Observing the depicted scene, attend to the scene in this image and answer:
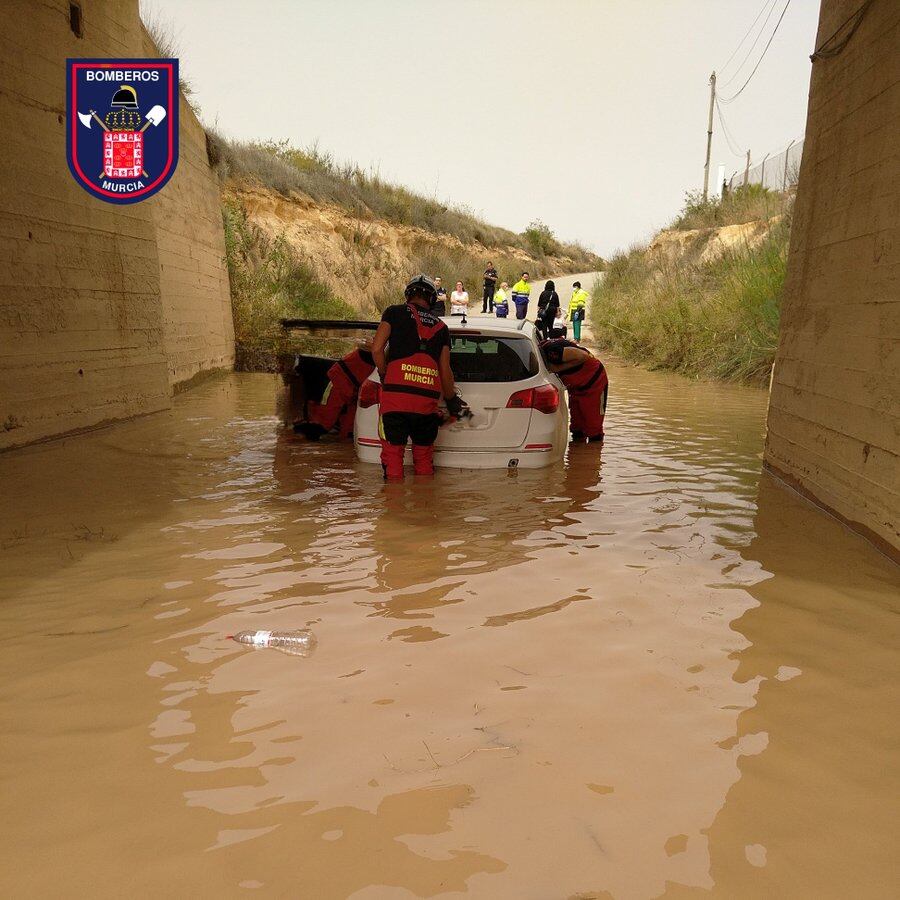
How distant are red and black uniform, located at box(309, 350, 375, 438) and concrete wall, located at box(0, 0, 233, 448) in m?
2.82

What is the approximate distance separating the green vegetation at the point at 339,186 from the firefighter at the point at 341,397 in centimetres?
1181

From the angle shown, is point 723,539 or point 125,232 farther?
point 125,232

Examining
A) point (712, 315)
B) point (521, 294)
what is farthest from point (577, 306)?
point (712, 315)

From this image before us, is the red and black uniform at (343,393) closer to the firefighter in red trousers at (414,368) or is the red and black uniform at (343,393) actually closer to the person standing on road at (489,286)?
the firefighter in red trousers at (414,368)

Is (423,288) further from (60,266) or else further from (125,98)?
(125,98)

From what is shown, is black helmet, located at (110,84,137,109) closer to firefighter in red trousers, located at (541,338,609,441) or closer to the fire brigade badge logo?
the fire brigade badge logo

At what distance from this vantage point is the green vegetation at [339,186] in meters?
29.6

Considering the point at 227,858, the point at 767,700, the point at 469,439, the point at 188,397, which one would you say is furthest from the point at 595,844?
the point at 188,397

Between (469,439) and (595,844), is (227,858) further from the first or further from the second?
(469,439)

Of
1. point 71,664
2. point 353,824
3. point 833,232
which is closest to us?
point 353,824

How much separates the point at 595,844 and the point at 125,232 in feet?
34.0

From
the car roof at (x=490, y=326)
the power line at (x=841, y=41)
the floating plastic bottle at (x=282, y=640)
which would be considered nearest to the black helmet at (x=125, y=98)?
the car roof at (x=490, y=326)

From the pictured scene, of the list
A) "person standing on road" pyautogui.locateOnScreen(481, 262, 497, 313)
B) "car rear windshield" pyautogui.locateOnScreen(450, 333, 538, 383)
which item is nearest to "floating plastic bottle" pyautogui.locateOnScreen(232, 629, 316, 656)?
"car rear windshield" pyautogui.locateOnScreen(450, 333, 538, 383)

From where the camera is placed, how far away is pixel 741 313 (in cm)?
1661
